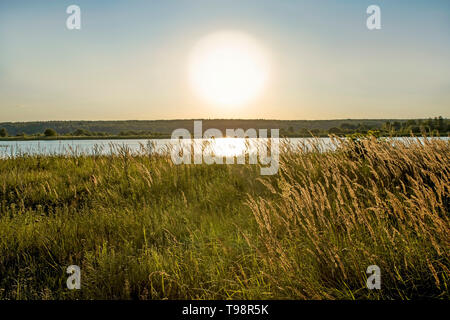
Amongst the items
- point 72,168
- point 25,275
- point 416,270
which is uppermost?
point 72,168

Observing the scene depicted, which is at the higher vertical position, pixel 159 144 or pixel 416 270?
pixel 159 144

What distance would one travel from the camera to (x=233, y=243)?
A: 10.9 ft

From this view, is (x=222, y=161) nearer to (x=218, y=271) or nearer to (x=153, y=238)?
(x=153, y=238)

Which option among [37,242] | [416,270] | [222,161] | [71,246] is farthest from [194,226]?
[222,161]

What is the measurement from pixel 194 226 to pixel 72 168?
4.97 meters

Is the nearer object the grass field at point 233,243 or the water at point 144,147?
the grass field at point 233,243

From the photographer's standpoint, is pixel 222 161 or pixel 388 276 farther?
pixel 222 161

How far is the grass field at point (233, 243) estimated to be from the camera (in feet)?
7.84

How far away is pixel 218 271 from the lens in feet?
8.68

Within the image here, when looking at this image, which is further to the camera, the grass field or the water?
the water

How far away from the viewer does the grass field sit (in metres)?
2.39

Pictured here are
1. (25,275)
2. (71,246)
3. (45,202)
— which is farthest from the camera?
(45,202)

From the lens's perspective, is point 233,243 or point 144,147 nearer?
point 233,243

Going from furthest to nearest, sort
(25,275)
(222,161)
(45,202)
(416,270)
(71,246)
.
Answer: (222,161) → (45,202) → (71,246) → (25,275) → (416,270)
